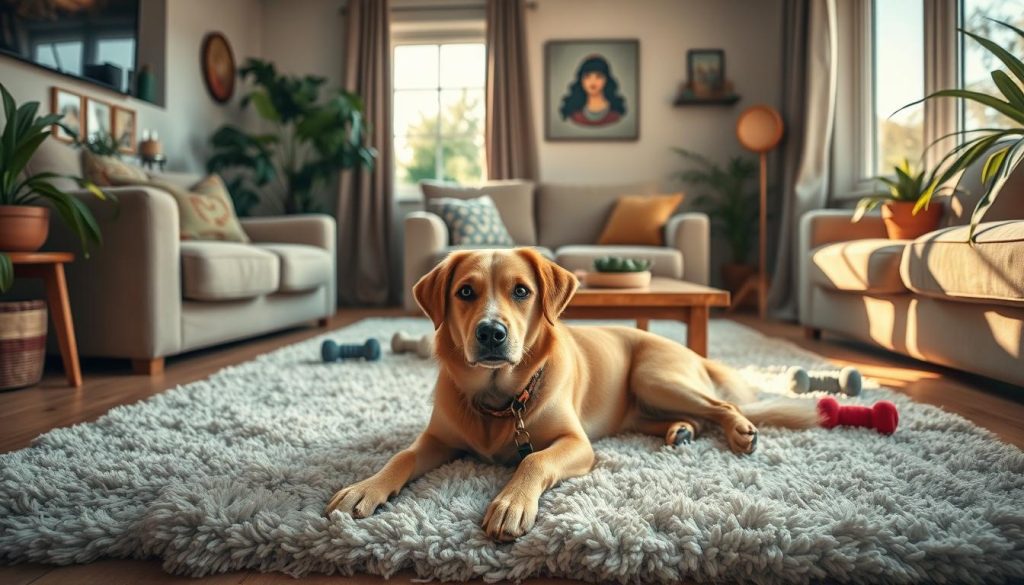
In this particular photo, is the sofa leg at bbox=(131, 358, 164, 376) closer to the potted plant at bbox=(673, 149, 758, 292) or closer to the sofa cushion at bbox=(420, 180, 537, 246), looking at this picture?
the sofa cushion at bbox=(420, 180, 537, 246)

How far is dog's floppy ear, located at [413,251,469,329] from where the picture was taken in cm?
145

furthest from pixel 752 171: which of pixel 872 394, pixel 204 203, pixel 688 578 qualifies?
pixel 688 578

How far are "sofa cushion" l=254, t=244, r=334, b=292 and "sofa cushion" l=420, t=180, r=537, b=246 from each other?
117 cm

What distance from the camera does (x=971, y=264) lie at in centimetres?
210

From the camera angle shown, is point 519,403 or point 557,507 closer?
point 557,507

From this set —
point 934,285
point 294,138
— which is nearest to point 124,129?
point 294,138

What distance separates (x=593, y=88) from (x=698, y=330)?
14.2 ft

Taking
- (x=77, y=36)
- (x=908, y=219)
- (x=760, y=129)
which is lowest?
(x=908, y=219)

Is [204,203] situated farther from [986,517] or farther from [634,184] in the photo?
[986,517]

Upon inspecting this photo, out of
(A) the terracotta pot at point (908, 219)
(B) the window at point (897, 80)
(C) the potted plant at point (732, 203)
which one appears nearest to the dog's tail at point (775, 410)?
(A) the terracotta pot at point (908, 219)

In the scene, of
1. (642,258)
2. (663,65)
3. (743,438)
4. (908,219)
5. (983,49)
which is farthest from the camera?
(663,65)

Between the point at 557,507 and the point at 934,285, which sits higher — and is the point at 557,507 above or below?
below

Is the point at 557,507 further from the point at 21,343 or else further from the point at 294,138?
the point at 294,138

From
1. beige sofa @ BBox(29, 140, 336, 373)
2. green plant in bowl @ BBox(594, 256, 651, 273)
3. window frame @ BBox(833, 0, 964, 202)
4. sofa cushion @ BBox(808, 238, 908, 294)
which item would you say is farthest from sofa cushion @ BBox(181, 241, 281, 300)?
window frame @ BBox(833, 0, 964, 202)
